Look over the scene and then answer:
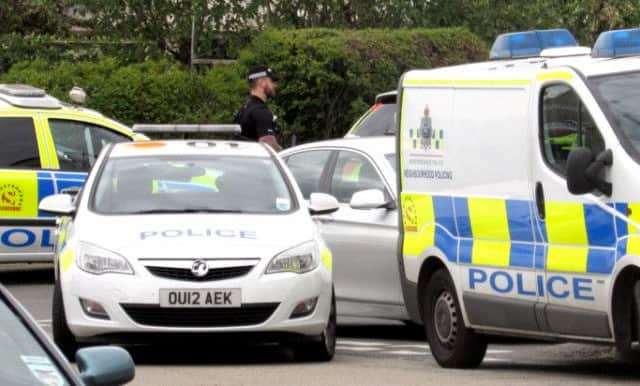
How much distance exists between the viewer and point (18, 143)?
58.9 feet

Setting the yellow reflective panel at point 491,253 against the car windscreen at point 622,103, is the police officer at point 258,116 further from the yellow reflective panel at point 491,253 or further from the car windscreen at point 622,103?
the car windscreen at point 622,103

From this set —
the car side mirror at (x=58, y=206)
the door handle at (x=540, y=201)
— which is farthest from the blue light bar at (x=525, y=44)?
the car side mirror at (x=58, y=206)

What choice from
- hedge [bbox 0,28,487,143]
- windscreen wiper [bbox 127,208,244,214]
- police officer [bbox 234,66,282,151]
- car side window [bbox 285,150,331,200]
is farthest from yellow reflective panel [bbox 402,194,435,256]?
hedge [bbox 0,28,487,143]

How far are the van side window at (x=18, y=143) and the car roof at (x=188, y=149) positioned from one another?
4.65 meters

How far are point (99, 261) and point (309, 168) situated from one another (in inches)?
131

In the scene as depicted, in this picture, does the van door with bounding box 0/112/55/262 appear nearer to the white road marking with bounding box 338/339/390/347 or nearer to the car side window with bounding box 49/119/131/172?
the car side window with bounding box 49/119/131/172

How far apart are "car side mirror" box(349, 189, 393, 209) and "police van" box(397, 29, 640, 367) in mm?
853

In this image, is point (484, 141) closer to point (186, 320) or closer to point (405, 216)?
point (405, 216)

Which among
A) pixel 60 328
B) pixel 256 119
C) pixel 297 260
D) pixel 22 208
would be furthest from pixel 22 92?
pixel 297 260

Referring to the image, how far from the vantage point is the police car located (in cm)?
1136

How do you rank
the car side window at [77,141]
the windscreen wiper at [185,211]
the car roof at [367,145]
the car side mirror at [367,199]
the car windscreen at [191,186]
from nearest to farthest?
the windscreen wiper at [185,211] → the car windscreen at [191,186] → the car side mirror at [367,199] → the car roof at [367,145] → the car side window at [77,141]

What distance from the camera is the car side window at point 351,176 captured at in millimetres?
13898

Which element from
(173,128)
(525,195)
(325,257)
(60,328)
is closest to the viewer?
(525,195)

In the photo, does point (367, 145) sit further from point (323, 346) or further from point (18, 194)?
point (18, 194)
